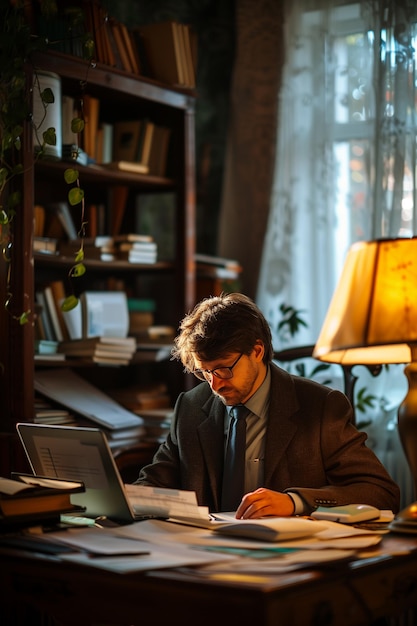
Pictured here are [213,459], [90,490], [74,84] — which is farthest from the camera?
[74,84]

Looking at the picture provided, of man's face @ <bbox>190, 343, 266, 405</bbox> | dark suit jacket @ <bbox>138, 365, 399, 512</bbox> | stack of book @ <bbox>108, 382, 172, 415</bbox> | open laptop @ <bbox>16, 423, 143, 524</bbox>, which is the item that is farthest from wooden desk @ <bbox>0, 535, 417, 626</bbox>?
stack of book @ <bbox>108, 382, 172, 415</bbox>

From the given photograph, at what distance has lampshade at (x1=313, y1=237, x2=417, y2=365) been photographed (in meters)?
1.93

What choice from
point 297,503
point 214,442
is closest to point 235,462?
point 214,442

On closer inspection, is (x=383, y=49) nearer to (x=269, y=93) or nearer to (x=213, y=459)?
(x=269, y=93)

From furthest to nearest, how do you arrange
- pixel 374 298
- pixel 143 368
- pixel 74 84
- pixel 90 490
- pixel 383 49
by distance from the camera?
pixel 143 368 < pixel 383 49 < pixel 74 84 < pixel 90 490 < pixel 374 298

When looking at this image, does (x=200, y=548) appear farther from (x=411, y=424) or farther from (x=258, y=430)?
(x=258, y=430)

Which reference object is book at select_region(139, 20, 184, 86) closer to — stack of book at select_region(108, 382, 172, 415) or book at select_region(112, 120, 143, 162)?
book at select_region(112, 120, 143, 162)

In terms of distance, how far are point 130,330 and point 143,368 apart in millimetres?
284

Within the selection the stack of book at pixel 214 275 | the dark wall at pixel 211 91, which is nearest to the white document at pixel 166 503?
the stack of book at pixel 214 275

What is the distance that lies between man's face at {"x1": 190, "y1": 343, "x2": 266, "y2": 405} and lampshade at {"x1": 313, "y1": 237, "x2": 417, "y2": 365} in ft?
1.90

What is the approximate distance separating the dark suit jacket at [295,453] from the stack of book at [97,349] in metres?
0.99

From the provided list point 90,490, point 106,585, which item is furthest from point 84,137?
point 106,585

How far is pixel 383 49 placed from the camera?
4.00m

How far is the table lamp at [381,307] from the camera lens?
1.93 m
